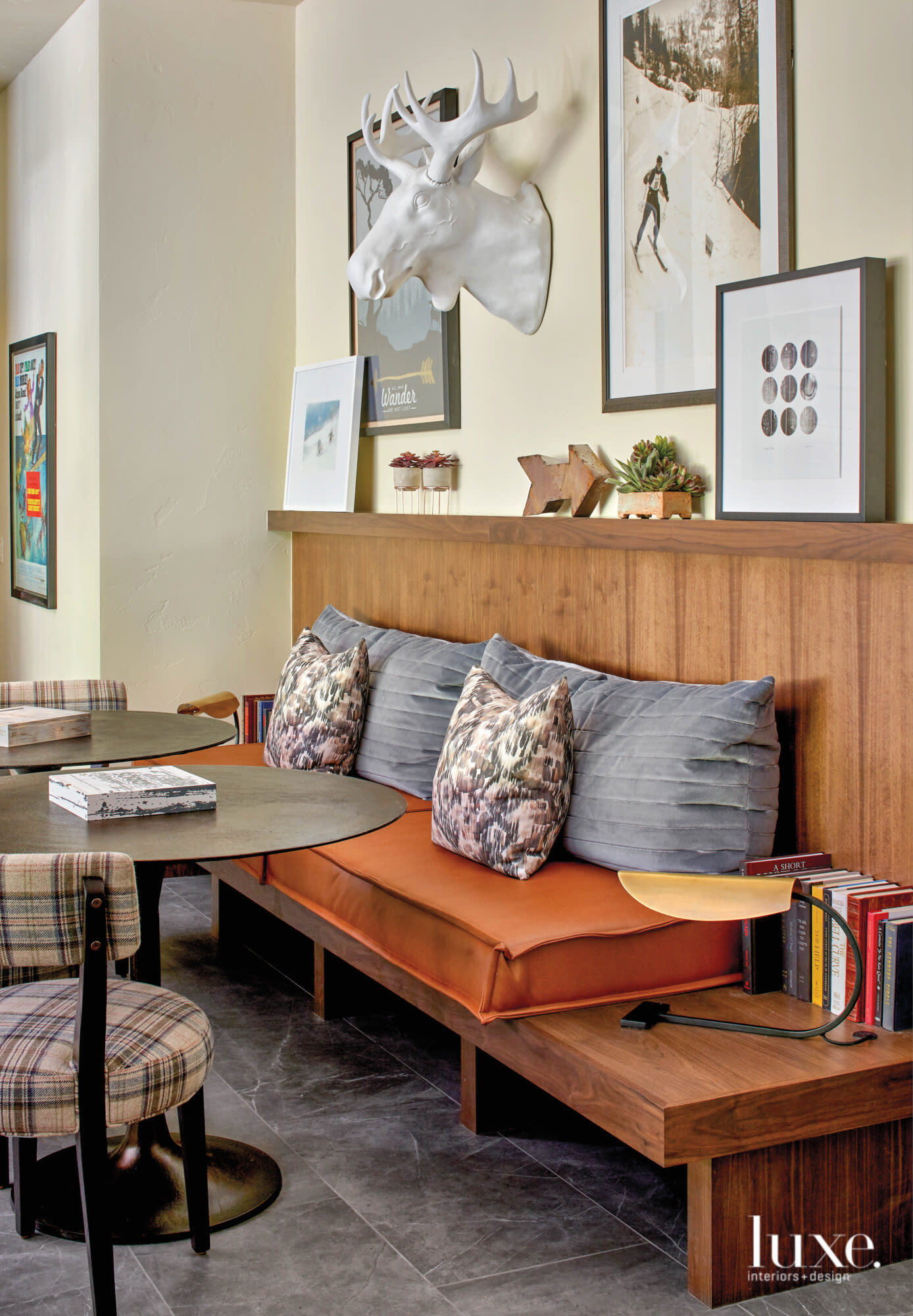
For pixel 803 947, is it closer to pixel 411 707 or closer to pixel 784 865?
pixel 784 865

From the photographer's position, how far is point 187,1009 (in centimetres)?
221

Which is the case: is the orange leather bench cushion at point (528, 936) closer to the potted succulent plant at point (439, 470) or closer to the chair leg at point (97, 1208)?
the chair leg at point (97, 1208)

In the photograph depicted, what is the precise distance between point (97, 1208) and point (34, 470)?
4186 millimetres

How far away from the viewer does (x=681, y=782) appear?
268 centimetres

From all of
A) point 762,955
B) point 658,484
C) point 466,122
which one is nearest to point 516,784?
point 762,955

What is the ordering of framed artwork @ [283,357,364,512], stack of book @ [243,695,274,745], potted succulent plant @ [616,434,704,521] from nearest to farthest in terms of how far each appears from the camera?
potted succulent plant @ [616,434,704,521], framed artwork @ [283,357,364,512], stack of book @ [243,695,274,745]

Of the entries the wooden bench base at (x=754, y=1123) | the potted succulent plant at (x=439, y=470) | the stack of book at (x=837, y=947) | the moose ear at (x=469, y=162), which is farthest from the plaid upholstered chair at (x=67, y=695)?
the stack of book at (x=837, y=947)

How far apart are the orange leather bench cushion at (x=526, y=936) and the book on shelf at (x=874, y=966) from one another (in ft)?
0.98

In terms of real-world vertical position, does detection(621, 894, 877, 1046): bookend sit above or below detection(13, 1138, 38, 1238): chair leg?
above

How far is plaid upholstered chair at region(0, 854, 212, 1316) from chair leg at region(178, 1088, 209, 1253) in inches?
4.9

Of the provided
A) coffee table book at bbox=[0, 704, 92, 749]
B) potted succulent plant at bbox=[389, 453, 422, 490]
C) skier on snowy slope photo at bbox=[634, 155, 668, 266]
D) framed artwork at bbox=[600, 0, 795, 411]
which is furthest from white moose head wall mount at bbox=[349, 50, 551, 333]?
coffee table book at bbox=[0, 704, 92, 749]

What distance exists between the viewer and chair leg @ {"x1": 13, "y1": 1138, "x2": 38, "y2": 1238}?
229 cm

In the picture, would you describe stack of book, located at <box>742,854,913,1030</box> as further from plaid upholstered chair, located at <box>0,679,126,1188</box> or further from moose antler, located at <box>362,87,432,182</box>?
moose antler, located at <box>362,87,432,182</box>

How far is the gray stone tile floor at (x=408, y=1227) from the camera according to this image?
213 cm
